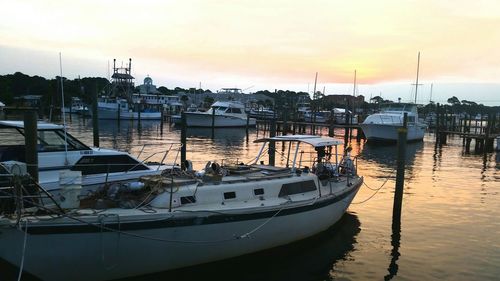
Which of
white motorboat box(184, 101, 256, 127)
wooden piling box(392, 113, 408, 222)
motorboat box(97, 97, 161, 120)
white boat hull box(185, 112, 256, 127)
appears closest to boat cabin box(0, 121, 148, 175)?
wooden piling box(392, 113, 408, 222)

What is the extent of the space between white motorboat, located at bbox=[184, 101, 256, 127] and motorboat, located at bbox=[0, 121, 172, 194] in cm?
4482

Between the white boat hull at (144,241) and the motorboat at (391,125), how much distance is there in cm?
3751

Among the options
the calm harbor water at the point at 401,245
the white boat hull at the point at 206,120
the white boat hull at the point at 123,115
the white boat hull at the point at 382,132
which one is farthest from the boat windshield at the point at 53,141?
the white boat hull at the point at 123,115

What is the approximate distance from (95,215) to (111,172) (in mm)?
5425

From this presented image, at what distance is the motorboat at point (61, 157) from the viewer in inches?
515

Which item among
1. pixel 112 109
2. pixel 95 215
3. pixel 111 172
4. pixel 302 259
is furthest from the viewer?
pixel 112 109

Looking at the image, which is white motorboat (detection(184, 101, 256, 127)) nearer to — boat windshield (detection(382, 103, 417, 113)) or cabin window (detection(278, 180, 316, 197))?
boat windshield (detection(382, 103, 417, 113))

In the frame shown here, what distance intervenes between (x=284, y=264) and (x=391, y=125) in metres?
38.2

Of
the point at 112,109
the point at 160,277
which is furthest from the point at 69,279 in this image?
the point at 112,109

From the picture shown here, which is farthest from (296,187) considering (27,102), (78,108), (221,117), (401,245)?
(78,108)

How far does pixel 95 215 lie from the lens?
8.83 metres

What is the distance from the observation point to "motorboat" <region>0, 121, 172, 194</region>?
13078mm

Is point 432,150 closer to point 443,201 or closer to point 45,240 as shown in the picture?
point 443,201

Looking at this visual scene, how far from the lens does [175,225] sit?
30.8 ft
